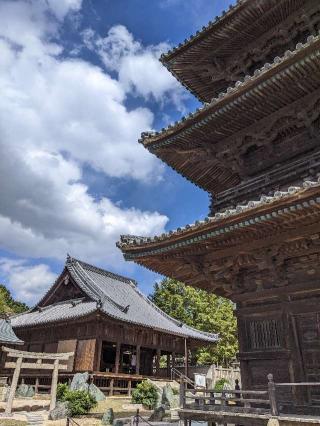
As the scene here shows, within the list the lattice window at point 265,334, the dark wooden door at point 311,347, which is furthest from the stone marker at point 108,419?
the dark wooden door at point 311,347

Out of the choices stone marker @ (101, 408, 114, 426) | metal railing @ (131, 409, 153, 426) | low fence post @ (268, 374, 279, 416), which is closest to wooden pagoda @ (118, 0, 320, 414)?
low fence post @ (268, 374, 279, 416)

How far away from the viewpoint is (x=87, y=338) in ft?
88.6

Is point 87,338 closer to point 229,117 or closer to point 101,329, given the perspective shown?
point 101,329

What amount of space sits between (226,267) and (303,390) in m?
3.39

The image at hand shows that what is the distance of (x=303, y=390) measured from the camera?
8.14 m

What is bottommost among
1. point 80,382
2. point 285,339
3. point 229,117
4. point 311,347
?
point 80,382

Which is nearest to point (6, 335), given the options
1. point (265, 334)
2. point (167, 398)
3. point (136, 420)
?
point (167, 398)

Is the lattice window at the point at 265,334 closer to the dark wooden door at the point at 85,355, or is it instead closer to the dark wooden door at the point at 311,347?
the dark wooden door at the point at 311,347

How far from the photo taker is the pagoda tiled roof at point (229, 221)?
7160 millimetres

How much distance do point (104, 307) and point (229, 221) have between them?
21498 mm

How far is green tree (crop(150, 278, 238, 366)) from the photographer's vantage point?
43.6 meters

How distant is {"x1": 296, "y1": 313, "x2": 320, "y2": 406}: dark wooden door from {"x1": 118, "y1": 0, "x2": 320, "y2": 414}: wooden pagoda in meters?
0.02

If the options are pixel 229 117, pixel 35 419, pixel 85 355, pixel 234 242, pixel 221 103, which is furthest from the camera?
pixel 85 355

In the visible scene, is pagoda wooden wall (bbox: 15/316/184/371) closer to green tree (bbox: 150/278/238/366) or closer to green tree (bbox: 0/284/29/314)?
green tree (bbox: 150/278/238/366)
